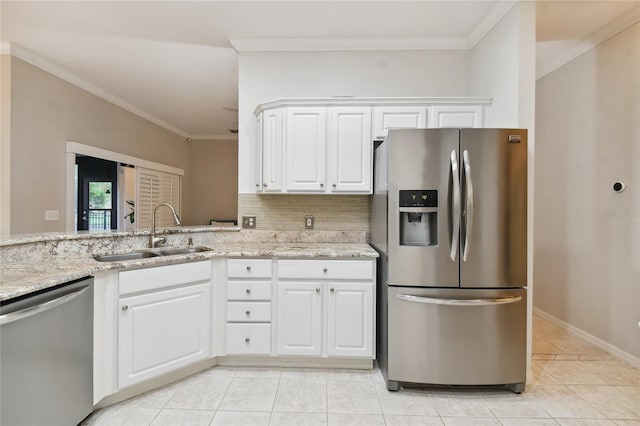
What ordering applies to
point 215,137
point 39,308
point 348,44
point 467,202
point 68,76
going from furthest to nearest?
point 215,137 → point 68,76 → point 348,44 → point 467,202 → point 39,308

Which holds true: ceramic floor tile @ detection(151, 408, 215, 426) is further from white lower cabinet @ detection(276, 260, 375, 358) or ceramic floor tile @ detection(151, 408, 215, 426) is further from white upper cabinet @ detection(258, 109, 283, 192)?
white upper cabinet @ detection(258, 109, 283, 192)

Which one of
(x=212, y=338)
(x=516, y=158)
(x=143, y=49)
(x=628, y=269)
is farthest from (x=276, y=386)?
(x=143, y=49)

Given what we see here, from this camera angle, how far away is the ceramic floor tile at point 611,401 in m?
1.89

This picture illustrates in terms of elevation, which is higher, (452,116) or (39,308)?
(452,116)

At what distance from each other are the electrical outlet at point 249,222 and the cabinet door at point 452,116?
72.5 inches

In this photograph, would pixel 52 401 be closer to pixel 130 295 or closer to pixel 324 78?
pixel 130 295

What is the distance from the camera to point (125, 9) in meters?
2.50

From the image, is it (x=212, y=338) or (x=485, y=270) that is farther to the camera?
(x=212, y=338)

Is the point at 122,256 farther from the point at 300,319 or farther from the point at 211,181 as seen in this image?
the point at 211,181

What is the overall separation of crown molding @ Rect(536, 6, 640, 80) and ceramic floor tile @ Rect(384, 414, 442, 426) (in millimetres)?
3417

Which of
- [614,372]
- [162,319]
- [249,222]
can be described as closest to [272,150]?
[249,222]

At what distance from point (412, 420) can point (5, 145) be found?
14.2ft

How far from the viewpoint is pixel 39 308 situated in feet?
4.73

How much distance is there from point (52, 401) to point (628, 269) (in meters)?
4.05
